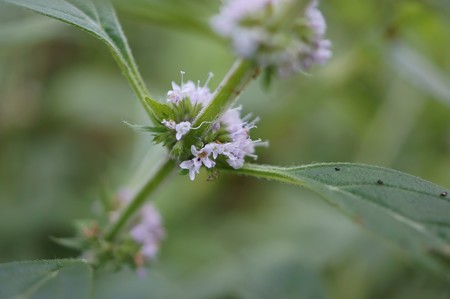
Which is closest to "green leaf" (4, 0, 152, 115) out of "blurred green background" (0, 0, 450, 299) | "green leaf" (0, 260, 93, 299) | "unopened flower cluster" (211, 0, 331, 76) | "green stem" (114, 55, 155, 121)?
"green stem" (114, 55, 155, 121)

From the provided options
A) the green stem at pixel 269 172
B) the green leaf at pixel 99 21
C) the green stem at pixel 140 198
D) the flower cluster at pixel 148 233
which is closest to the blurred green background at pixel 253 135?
the flower cluster at pixel 148 233

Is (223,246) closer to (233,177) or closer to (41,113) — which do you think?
(233,177)

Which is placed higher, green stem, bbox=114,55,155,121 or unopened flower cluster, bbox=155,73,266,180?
green stem, bbox=114,55,155,121

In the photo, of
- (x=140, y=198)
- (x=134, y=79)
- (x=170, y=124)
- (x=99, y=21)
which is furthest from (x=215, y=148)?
(x=99, y=21)

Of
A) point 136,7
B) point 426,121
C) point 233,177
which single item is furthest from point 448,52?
point 136,7

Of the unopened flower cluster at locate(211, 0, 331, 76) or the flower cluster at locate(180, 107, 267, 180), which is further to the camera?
the flower cluster at locate(180, 107, 267, 180)

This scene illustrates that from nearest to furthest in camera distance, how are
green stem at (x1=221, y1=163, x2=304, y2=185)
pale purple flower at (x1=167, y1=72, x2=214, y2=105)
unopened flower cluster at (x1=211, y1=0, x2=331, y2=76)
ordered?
unopened flower cluster at (x1=211, y1=0, x2=331, y2=76) → green stem at (x1=221, y1=163, x2=304, y2=185) → pale purple flower at (x1=167, y1=72, x2=214, y2=105)

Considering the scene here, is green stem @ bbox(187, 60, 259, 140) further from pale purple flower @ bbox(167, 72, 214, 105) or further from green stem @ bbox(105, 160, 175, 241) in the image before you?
green stem @ bbox(105, 160, 175, 241)
